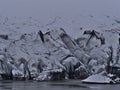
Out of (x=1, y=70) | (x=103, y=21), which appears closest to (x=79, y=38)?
(x=103, y=21)

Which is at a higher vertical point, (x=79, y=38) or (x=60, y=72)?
(x=79, y=38)

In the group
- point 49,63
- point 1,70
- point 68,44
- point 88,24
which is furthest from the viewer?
point 88,24

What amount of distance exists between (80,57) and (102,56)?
7.47ft

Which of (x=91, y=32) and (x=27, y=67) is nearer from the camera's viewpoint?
(x=27, y=67)

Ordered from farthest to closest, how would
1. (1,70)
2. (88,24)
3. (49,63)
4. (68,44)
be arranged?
1. (88,24)
2. (68,44)
3. (49,63)
4. (1,70)

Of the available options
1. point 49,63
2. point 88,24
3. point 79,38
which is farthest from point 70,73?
point 88,24

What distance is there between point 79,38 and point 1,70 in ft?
37.4

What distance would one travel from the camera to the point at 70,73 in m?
48.1

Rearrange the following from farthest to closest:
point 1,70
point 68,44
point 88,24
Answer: point 88,24 → point 68,44 → point 1,70

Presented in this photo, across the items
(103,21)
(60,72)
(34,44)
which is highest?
(103,21)

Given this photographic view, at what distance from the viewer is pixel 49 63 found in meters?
47.5

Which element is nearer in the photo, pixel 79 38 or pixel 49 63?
pixel 49 63

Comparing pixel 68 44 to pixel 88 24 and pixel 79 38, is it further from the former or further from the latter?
pixel 88 24

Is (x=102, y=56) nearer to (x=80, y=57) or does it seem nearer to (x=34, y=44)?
(x=80, y=57)
